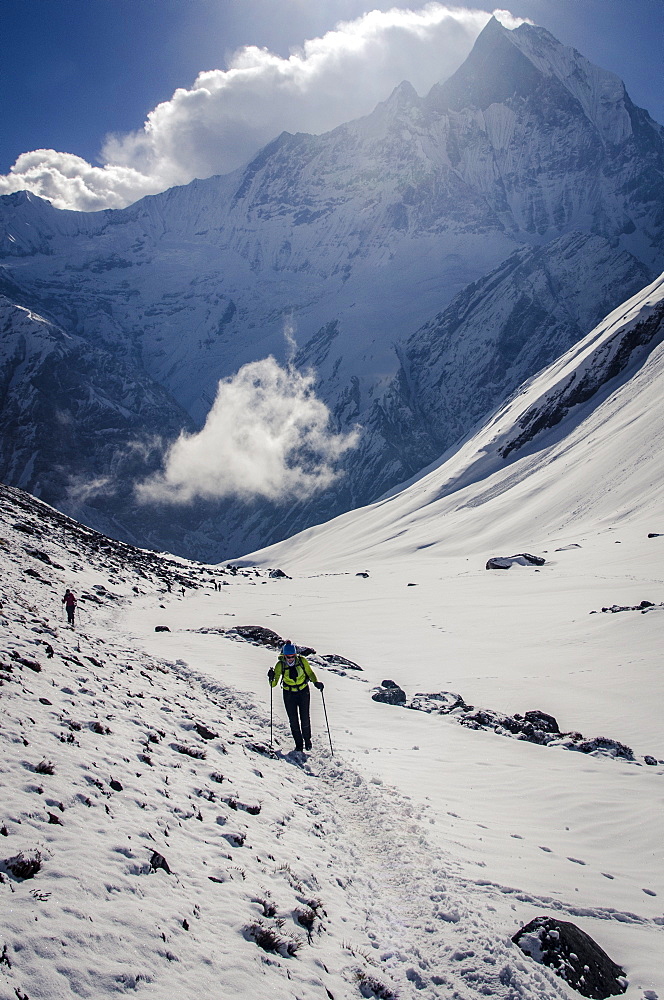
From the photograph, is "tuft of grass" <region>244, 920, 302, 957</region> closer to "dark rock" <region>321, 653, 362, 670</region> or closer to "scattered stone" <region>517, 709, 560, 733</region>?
"scattered stone" <region>517, 709, 560, 733</region>

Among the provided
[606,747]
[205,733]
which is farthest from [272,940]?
[606,747]

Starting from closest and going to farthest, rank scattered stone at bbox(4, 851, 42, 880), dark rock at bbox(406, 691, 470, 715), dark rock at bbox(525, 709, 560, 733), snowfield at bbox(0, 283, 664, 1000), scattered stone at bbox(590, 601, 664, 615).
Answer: scattered stone at bbox(4, 851, 42, 880) < snowfield at bbox(0, 283, 664, 1000) < dark rock at bbox(525, 709, 560, 733) < dark rock at bbox(406, 691, 470, 715) < scattered stone at bbox(590, 601, 664, 615)

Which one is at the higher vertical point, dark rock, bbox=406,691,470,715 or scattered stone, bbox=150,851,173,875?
scattered stone, bbox=150,851,173,875

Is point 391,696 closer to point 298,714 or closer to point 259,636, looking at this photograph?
point 298,714

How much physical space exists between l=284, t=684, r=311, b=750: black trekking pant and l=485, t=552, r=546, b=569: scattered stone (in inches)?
1431

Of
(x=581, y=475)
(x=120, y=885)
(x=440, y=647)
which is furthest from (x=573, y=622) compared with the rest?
(x=581, y=475)

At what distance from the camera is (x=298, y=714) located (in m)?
12.5

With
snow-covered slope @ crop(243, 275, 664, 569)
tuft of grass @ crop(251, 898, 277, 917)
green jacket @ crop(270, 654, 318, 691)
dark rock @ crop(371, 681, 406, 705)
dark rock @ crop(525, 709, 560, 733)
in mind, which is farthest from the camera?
snow-covered slope @ crop(243, 275, 664, 569)

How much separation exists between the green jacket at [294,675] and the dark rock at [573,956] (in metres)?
6.83

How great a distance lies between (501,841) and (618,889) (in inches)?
67.6

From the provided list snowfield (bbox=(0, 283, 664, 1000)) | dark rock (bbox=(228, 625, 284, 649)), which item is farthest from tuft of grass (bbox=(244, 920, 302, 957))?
dark rock (bbox=(228, 625, 284, 649))

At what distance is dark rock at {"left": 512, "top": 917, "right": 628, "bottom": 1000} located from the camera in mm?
5555

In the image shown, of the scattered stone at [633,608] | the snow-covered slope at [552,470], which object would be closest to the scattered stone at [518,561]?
the snow-covered slope at [552,470]

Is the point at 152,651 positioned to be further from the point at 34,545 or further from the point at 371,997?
the point at 34,545
